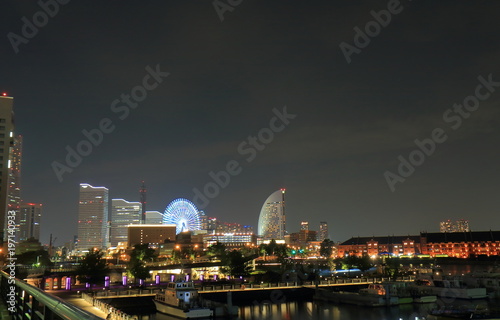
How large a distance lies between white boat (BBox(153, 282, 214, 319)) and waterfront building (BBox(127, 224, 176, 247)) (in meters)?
122

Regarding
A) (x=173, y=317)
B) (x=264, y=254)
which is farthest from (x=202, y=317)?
(x=264, y=254)

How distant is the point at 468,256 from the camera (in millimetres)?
126750

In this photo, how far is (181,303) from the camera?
38688mm

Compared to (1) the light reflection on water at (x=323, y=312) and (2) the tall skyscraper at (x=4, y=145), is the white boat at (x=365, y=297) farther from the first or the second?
(2) the tall skyscraper at (x=4, y=145)

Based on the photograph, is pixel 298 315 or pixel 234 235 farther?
pixel 234 235

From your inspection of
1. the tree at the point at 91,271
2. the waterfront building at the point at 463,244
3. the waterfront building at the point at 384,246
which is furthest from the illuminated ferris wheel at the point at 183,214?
the tree at the point at 91,271

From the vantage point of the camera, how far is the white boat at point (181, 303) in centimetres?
3747

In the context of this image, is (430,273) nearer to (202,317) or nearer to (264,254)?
(202,317)

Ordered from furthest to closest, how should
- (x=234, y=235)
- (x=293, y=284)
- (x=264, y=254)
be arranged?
(x=234, y=235) → (x=264, y=254) → (x=293, y=284)

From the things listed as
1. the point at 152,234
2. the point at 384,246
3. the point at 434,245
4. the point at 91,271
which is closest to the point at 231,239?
the point at 152,234

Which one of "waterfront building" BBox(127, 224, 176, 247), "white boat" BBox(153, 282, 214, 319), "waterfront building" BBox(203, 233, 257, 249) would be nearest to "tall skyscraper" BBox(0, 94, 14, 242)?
"white boat" BBox(153, 282, 214, 319)

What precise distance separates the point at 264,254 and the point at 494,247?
66.2 metres

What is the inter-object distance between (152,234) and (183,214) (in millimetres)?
26558

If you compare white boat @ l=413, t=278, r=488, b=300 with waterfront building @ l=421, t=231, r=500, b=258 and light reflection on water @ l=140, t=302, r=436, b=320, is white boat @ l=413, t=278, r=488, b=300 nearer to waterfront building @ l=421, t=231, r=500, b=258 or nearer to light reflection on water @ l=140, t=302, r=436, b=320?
light reflection on water @ l=140, t=302, r=436, b=320
